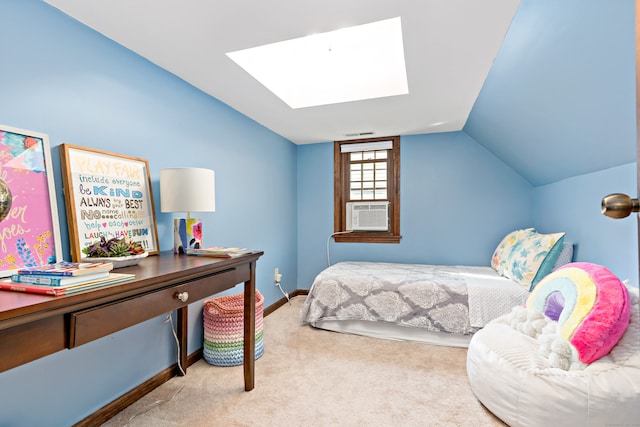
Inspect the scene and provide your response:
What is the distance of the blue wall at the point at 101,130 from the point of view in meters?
1.33

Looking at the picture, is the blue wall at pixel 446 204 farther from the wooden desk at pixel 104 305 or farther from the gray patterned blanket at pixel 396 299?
the wooden desk at pixel 104 305

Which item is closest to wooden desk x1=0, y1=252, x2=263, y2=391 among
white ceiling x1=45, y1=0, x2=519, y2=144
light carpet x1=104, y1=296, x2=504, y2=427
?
light carpet x1=104, y1=296, x2=504, y2=427

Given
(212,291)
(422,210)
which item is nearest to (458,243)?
(422,210)

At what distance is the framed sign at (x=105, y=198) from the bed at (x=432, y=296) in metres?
1.66

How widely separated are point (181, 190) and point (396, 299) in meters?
1.96

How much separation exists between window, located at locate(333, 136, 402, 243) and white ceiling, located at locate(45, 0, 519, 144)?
1.35 m

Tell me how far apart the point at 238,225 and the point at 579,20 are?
255cm

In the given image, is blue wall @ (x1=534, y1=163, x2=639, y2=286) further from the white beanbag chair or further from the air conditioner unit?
the air conditioner unit

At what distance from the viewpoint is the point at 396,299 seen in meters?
2.73


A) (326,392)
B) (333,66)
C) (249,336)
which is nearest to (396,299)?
(326,392)

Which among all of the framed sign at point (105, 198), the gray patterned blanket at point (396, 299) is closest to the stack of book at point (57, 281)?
the framed sign at point (105, 198)

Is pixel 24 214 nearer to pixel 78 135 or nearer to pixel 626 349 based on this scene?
pixel 78 135

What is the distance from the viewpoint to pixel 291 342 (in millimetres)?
2619

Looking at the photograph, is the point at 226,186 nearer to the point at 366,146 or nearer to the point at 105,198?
the point at 105,198
